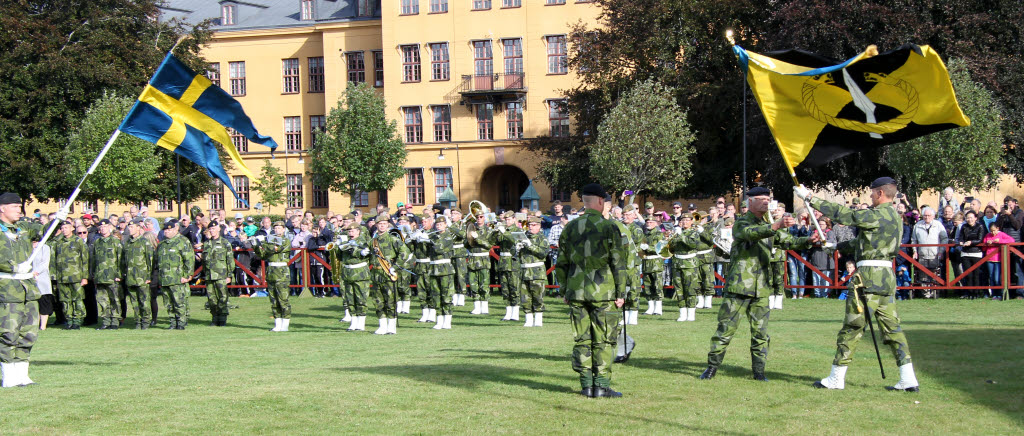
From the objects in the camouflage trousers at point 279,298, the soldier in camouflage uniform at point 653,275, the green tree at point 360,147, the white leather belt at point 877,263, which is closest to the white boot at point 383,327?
the camouflage trousers at point 279,298

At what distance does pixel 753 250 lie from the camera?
1074cm

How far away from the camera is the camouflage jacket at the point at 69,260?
19141 mm

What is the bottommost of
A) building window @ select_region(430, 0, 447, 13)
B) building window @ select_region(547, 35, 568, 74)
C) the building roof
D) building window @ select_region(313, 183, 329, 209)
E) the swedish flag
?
the swedish flag

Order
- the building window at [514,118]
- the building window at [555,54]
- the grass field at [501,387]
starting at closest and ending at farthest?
the grass field at [501,387] < the building window at [555,54] < the building window at [514,118]

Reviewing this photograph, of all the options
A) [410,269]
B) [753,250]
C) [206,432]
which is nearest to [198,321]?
[410,269]

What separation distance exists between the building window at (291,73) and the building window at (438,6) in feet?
38.0

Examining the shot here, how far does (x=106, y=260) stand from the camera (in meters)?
19.1

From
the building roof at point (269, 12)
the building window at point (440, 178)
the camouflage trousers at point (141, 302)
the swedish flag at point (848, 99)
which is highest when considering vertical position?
the building roof at point (269, 12)

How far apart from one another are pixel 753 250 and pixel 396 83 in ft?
159

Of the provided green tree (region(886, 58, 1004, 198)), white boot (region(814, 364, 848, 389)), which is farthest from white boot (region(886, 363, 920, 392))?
green tree (region(886, 58, 1004, 198))

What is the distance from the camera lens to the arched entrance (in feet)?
194

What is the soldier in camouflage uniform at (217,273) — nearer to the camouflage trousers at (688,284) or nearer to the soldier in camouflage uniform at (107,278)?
the soldier in camouflage uniform at (107,278)

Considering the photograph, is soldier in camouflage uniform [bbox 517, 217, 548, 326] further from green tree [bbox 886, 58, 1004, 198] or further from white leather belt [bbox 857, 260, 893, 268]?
green tree [bbox 886, 58, 1004, 198]

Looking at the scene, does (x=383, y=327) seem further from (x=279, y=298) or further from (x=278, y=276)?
(x=278, y=276)
